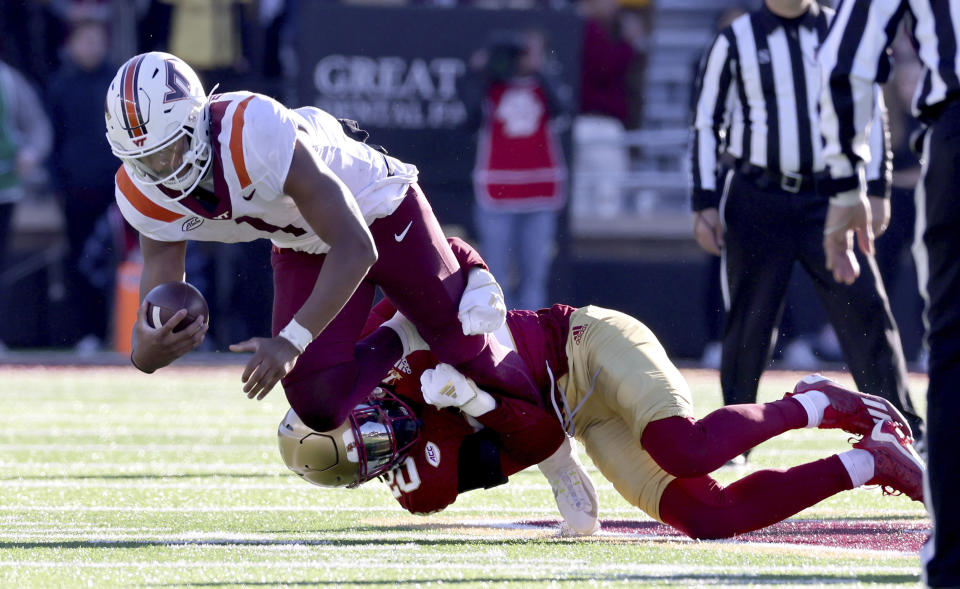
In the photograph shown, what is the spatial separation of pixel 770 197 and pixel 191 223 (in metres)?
2.26

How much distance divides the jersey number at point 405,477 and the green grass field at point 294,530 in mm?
118

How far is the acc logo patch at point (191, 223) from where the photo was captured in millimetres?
3971

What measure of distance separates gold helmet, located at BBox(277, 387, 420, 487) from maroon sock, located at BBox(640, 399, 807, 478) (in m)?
0.67

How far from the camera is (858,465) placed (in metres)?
3.88

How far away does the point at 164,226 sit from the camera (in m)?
4.00

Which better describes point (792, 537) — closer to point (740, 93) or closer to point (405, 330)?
point (405, 330)

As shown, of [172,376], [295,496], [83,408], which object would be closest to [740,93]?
[295,496]

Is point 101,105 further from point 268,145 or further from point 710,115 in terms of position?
point 268,145

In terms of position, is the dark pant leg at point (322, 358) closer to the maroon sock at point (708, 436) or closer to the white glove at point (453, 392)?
the white glove at point (453, 392)

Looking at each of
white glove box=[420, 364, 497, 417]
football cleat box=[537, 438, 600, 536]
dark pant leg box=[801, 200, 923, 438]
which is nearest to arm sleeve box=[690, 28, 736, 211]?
dark pant leg box=[801, 200, 923, 438]

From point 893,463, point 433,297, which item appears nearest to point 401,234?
point 433,297

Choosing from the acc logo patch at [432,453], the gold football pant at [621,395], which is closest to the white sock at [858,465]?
the gold football pant at [621,395]

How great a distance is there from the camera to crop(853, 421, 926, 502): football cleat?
3922mm

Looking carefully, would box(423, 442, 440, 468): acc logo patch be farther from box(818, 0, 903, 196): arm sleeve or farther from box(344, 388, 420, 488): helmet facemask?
box(818, 0, 903, 196): arm sleeve
